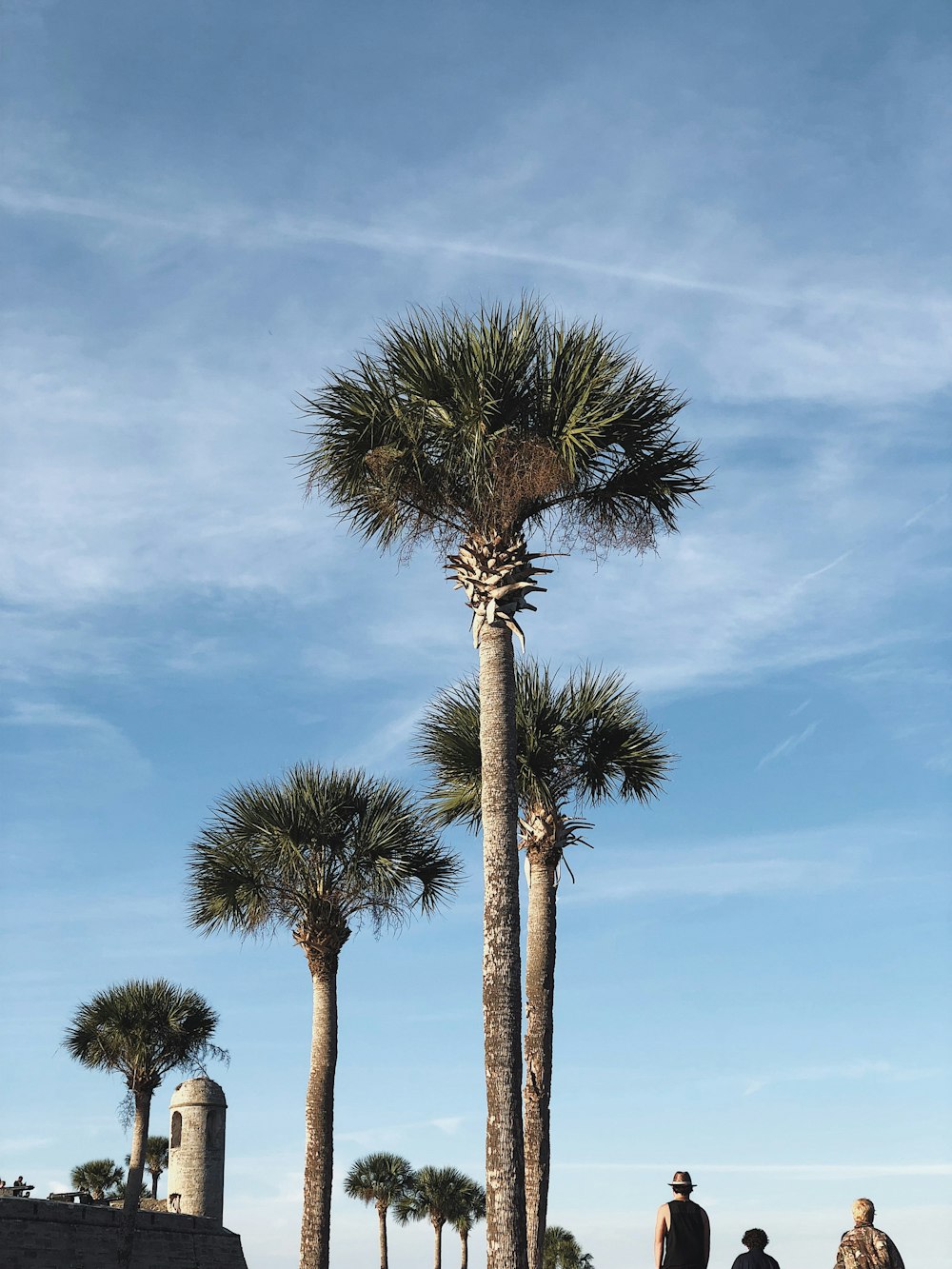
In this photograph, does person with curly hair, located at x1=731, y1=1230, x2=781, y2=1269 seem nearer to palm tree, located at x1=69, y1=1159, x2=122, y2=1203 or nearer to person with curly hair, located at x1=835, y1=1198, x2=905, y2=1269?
person with curly hair, located at x1=835, y1=1198, x2=905, y2=1269

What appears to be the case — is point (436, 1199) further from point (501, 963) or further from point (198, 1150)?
point (501, 963)

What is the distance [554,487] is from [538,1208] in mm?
10516

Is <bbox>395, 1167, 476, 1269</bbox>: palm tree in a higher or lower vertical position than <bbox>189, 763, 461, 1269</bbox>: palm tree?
lower

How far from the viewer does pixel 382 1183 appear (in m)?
61.8

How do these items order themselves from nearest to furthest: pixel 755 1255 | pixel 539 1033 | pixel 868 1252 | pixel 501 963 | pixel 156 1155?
pixel 868 1252, pixel 755 1255, pixel 501 963, pixel 539 1033, pixel 156 1155

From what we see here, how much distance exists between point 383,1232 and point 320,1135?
4452cm

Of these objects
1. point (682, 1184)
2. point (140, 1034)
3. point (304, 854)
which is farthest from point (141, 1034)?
point (682, 1184)

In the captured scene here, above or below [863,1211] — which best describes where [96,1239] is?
below

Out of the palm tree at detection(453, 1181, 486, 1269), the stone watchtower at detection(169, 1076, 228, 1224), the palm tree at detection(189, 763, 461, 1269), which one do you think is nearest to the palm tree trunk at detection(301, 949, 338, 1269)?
the palm tree at detection(189, 763, 461, 1269)

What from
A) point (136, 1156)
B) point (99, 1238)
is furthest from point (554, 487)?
point (99, 1238)

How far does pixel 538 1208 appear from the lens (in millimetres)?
19844

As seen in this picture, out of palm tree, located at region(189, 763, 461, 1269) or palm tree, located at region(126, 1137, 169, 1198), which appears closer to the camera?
palm tree, located at region(189, 763, 461, 1269)

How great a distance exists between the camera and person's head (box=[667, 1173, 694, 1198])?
11.0 meters

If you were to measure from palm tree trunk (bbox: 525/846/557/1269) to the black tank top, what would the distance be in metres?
8.94
